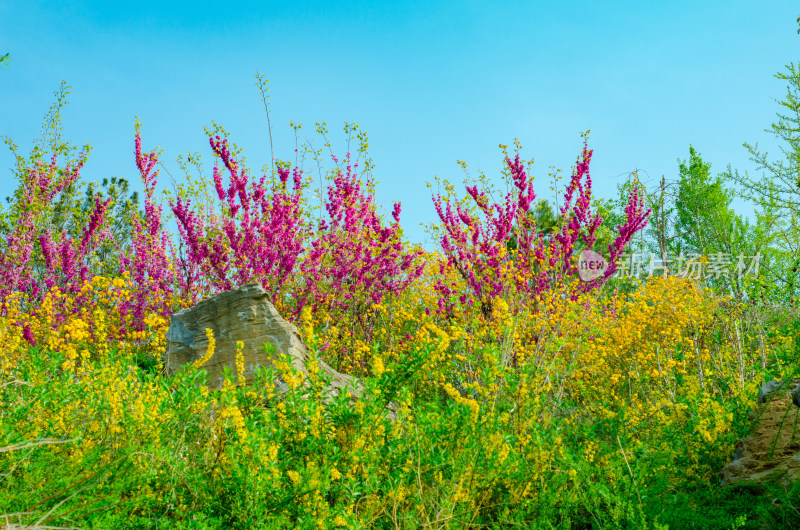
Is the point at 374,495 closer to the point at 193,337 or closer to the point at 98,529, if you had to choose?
the point at 98,529

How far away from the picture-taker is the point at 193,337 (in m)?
5.86

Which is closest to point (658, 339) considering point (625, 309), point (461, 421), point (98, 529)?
point (625, 309)

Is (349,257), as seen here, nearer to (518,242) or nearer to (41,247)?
(518,242)

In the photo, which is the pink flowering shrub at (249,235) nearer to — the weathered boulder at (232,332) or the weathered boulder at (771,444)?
the weathered boulder at (232,332)

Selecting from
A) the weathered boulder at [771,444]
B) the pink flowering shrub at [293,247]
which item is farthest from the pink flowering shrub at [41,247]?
the weathered boulder at [771,444]

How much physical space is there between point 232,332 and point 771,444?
15.3ft

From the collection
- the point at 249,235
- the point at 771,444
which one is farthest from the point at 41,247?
the point at 771,444

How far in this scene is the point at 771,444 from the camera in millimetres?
2838

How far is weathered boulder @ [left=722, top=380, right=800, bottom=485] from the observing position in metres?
2.68

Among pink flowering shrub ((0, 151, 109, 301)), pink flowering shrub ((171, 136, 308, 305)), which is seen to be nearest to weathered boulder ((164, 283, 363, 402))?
pink flowering shrub ((171, 136, 308, 305))

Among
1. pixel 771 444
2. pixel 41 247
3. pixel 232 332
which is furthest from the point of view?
pixel 41 247

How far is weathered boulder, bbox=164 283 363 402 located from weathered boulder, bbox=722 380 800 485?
338 cm

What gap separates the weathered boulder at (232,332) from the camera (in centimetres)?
541

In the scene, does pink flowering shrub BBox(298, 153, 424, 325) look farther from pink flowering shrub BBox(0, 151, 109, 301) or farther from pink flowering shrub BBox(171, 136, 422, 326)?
pink flowering shrub BBox(0, 151, 109, 301)
